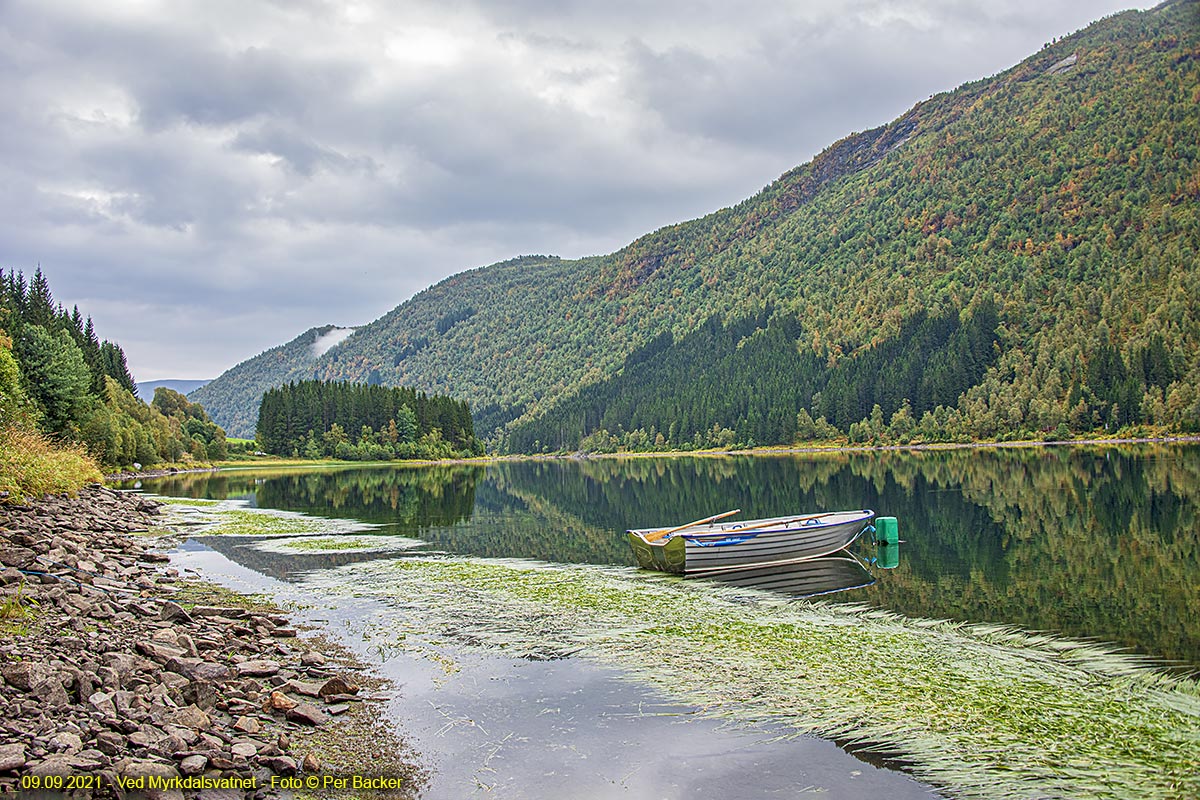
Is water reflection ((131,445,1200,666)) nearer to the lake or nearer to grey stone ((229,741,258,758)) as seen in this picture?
the lake

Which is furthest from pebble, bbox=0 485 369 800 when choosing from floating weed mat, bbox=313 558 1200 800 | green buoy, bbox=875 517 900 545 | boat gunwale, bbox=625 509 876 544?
green buoy, bbox=875 517 900 545

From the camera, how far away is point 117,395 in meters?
118

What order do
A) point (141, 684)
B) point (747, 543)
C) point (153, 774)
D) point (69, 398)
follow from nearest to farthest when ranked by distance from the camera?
point (153, 774) → point (141, 684) → point (747, 543) → point (69, 398)

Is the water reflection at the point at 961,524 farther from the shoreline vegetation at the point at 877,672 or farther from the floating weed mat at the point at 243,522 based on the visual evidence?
the floating weed mat at the point at 243,522

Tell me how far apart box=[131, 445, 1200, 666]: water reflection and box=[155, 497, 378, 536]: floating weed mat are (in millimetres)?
3040

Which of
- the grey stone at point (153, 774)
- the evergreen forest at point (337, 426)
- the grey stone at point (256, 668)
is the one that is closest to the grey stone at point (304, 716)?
the grey stone at point (256, 668)

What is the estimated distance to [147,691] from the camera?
1289 centimetres

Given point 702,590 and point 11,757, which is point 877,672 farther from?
point 11,757

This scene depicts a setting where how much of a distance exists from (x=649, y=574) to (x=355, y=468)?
148m

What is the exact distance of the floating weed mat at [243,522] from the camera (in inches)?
1788

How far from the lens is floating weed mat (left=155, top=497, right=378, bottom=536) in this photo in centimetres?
4541

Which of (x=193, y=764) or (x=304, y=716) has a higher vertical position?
(x=193, y=764)

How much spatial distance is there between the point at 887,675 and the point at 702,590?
35.7 ft

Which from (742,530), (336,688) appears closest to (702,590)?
(742,530)
